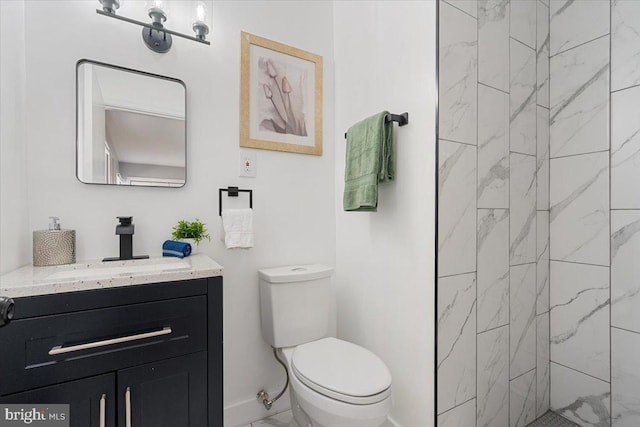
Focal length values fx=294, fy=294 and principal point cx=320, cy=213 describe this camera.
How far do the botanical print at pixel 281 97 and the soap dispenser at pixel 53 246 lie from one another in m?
1.02

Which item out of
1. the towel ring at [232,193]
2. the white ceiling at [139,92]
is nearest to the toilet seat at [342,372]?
the towel ring at [232,193]

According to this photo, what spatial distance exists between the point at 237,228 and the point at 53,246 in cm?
70

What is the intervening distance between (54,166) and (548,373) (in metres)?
2.66

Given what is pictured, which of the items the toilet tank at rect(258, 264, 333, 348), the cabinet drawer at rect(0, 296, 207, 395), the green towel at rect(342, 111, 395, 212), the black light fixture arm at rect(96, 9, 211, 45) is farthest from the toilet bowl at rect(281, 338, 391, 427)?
the black light fixture arm at rect(96, 9, 211, 45)

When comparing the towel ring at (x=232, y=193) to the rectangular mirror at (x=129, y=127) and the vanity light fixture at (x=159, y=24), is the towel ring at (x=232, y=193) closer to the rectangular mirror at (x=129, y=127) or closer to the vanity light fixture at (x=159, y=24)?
the rectangular mirror at (x=129, y=127)

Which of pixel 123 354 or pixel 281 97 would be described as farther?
pixel 281 97

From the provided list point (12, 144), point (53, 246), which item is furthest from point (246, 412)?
point (12, 144)

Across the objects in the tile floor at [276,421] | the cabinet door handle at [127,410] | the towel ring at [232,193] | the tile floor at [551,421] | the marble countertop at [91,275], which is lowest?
the tile floor at [276,421]

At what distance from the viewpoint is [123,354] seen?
878 millimetres

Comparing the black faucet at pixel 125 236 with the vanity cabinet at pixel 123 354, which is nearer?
the vanity cabinet at pixel 123 354

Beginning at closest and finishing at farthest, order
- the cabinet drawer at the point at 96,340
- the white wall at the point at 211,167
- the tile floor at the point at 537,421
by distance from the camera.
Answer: the cabinet drawer at the point at 96,340 < the white wall at the point at 211,167 < the tile floor at the point at 537,421

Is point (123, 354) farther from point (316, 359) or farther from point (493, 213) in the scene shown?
point (493, 213)

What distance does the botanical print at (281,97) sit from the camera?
65.1 inches

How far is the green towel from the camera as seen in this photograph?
1387mm
